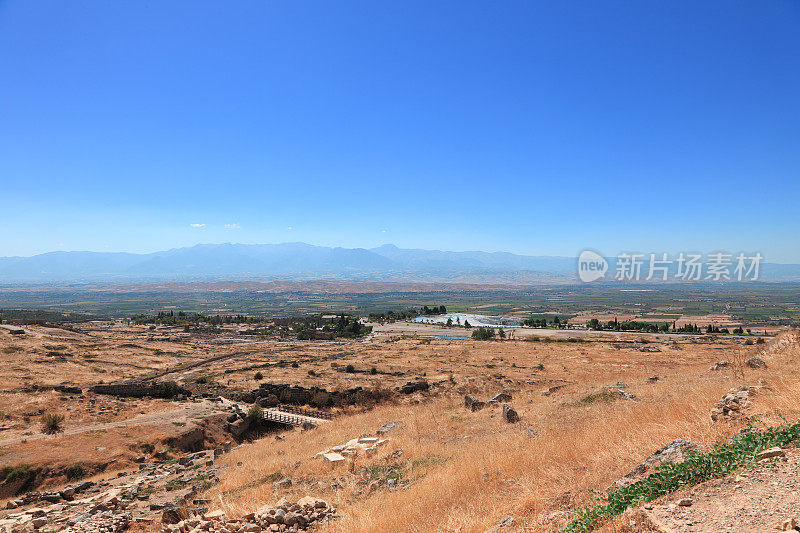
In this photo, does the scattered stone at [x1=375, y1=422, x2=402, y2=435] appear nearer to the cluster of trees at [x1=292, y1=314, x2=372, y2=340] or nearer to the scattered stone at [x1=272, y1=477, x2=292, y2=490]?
the scattered stone at [x1=272, y1=477, x2=292, y2=490]

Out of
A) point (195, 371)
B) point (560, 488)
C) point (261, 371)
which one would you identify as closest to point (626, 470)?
point (560, 488)

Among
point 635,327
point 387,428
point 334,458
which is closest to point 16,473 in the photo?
point 334,458

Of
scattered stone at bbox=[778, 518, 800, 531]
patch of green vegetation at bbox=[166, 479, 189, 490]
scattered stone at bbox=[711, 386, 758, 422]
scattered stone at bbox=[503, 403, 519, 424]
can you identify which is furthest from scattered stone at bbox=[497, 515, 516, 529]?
patch of green vegetation at bbox=[166, 479, 189, 490]

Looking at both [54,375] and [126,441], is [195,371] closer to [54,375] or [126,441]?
[54,375]

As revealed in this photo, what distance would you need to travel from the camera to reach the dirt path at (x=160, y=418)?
22094 millimetres

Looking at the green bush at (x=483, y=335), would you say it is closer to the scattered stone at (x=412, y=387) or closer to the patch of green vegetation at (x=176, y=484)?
the scattered stone at (x=412, y=387)

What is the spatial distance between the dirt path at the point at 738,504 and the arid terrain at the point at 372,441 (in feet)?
0.09

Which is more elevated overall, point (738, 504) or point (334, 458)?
point (738, 504)

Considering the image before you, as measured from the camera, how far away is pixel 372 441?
15070mm

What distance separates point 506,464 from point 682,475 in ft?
14.5

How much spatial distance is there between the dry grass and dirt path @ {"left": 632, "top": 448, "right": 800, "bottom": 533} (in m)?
1.48

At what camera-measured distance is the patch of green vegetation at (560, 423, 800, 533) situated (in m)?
5.11

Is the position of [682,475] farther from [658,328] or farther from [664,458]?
[658,328]

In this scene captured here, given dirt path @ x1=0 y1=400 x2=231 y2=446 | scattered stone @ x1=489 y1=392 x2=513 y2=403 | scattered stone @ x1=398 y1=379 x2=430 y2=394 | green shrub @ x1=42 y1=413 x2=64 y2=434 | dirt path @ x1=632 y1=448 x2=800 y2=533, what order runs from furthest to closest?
scattered stone @ x1=398 y1=379 x2=430 y2=394 → green shrub @ x1=42 y1=413 x2=64 y2=434 → dirt path @ x1=0 y1=400 x2=231 y2=446 → scattered stone @ x1=489 y1=392 x2=513 y2=403 → dirt path @ x1=632 y1=448 x2=800 y2=533
